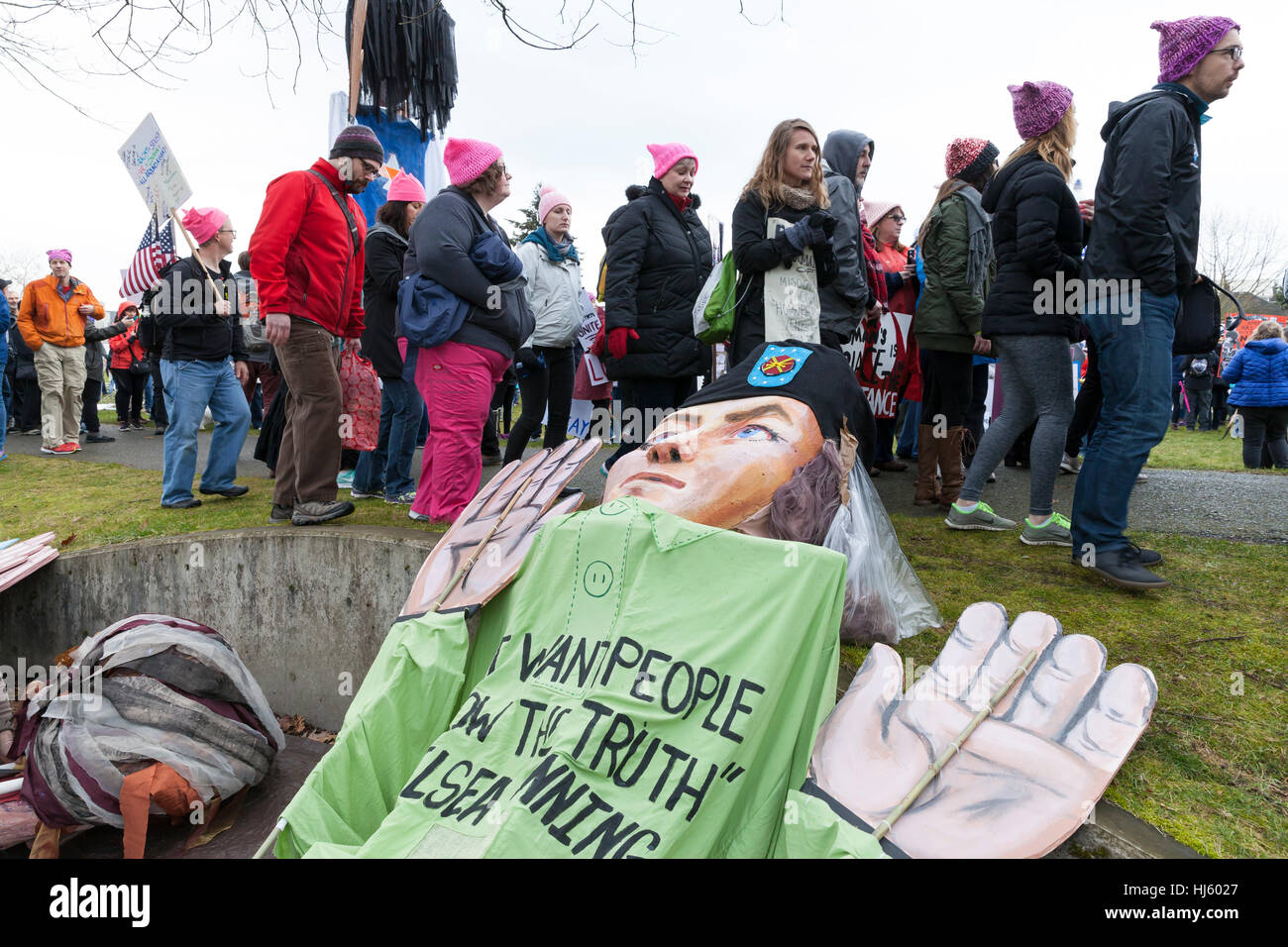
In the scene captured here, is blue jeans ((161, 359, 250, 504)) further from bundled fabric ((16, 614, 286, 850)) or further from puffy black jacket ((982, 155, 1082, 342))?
puffy black jacket ((982, 155, 1082, 342))

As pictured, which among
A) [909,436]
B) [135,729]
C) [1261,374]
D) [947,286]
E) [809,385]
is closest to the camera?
[809,385]

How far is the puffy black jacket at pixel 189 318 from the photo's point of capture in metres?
5.33

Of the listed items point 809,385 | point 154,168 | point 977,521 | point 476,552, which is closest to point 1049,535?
point 977,521

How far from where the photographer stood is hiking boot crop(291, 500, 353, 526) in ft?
13.9

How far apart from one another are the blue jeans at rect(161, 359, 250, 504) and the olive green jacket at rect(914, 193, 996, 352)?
441cm

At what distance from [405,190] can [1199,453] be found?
10.0 metres

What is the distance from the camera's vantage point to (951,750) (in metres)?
1.95

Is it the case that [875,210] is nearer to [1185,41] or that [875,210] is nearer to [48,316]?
[1185,41]

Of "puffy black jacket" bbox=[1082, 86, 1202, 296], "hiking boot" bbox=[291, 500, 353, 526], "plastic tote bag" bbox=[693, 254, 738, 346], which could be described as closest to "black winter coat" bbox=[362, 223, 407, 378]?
"hiking boot" bbox=[291, 500, 353, 526]

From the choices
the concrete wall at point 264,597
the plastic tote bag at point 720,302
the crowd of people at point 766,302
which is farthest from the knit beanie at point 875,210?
the concrete wall at point 264,597

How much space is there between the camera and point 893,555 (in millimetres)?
3080

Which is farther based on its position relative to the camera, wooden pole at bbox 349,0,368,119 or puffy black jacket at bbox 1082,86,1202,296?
wooden pole at bbox 349,0,368,119

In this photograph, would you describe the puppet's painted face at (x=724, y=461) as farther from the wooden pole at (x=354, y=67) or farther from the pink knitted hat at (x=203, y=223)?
the wooden pole at (x=354, y=67)
